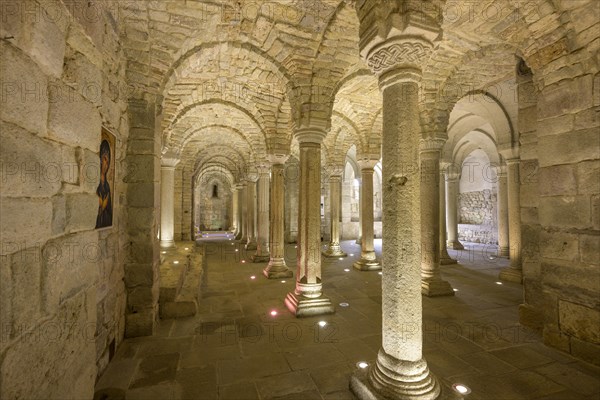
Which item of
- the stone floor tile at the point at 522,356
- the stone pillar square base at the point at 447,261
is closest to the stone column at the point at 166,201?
the stone pillar square base at the point at 447,261

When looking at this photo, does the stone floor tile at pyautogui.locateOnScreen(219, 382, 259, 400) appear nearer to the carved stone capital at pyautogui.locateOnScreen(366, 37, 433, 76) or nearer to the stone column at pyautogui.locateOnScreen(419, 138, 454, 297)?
the carved stone capital at pyautogui.locateOnScreen(366, 37, 433, 76)

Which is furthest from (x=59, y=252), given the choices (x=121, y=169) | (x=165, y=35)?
(x=165, y=35)

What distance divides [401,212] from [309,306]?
279 centimetres

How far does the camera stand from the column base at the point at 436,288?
5490mm

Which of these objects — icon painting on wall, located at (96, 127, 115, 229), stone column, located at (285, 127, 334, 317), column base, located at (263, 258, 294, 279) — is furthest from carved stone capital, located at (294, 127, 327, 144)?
column base, located at (263, 258, 294, 279)

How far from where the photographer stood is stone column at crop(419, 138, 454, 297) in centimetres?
558

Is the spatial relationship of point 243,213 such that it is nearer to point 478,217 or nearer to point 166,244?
point 166,244

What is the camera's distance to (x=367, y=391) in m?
2.45

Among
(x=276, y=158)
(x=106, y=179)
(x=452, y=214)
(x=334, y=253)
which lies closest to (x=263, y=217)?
(x=276, y=158)

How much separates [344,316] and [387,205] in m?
2.68

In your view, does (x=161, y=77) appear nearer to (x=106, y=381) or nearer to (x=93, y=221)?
(x=93, y=221)

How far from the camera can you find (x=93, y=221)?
221 cm

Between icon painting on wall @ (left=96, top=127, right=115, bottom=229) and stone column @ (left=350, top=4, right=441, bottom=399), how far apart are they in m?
2.74

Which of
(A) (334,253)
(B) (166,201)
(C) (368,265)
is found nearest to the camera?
(C) (368,265)
